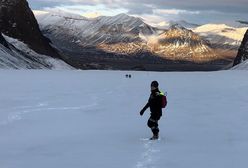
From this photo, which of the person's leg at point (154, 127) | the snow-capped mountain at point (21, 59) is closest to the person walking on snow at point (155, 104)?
the person's leg at point (154, 127)

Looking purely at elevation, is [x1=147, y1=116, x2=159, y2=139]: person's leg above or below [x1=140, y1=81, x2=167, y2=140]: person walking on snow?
below

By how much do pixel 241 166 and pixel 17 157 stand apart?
5.33 meters

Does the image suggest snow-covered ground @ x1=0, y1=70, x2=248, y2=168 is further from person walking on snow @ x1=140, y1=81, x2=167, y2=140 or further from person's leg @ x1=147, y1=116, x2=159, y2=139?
person walking on snow @ x1=140, y1=81, x2=167, y2=140

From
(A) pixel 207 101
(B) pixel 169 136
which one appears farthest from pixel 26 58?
(B) pixel 169 136

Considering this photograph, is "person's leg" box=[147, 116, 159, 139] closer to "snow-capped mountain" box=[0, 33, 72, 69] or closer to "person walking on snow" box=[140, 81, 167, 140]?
"person walking on snow" box=[140, 81, 167, 140]

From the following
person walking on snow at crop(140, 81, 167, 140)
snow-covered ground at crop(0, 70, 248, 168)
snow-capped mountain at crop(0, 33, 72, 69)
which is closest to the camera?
snow-covered ground at crop(0, 70, 248, 168)

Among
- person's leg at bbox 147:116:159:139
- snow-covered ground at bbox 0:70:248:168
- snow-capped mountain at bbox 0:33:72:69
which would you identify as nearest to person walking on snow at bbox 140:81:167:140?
person's leg at bbox 147:116:159:139

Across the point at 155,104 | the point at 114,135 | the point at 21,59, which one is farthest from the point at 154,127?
the point at 21,59

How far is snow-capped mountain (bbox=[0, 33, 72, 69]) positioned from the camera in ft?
464

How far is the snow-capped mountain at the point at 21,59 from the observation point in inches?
5563

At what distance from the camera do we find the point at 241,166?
12.1 m

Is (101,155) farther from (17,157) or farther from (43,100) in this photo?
(43,100)

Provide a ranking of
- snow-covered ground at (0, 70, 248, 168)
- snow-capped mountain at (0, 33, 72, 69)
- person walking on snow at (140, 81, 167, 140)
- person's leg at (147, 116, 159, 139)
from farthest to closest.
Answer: snow-capped mountain at (0, 33, 72, 69), person walking on snow at (140, 81, 167, 140), person's leg at (147, 116, 159, 139), snow-covered ground at (0, 70, 248, 168)

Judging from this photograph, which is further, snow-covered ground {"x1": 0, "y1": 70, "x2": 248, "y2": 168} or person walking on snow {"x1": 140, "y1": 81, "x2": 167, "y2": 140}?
person walking on snow {"x1": 140, "y1": 81, "x2": 167, "y2": 140}
